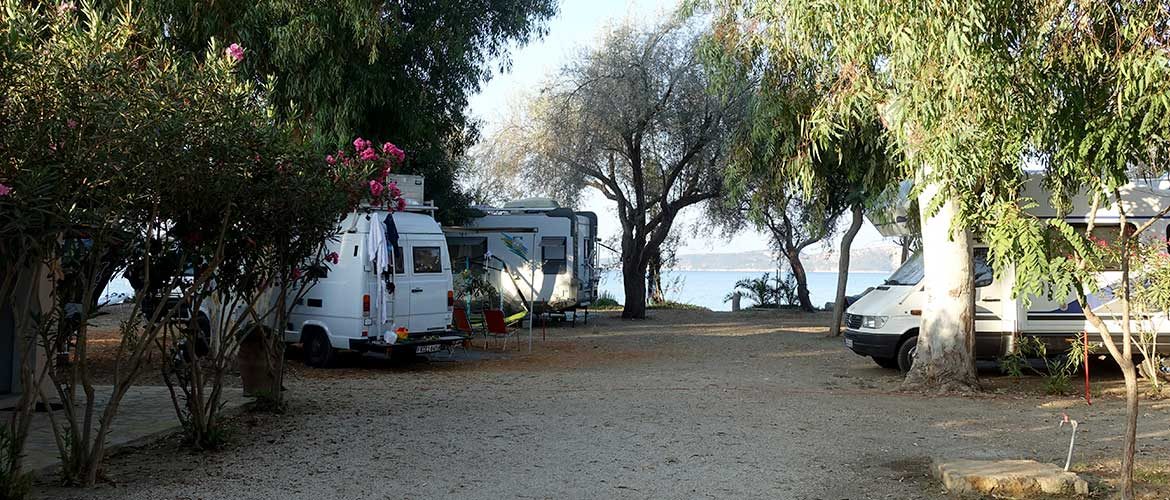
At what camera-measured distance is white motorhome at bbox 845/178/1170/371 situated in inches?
491

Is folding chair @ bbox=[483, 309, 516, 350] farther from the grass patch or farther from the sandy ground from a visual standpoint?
the grass patch

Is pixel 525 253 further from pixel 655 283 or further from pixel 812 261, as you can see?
pixel 812 261

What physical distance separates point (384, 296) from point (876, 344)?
6.41 meters

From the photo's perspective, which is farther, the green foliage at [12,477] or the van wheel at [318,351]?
the van wheel at [318,351]

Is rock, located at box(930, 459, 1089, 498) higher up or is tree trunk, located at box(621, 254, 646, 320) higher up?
tree trunk, located at box(621, 254, 646, 320)

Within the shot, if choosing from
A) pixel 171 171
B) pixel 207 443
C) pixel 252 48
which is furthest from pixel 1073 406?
pixel 252 48

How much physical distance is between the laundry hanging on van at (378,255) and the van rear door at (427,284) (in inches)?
15.3

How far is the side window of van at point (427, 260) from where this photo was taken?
14.0 meters

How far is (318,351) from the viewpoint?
45.4 feet

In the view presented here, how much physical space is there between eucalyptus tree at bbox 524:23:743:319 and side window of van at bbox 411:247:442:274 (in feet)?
32.6

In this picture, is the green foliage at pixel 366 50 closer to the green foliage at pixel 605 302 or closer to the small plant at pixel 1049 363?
the small plant at pixel 1049 363

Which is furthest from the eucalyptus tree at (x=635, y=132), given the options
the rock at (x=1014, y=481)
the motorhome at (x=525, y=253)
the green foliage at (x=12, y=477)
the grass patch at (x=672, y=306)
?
the green foliage at (x=12, y=477)

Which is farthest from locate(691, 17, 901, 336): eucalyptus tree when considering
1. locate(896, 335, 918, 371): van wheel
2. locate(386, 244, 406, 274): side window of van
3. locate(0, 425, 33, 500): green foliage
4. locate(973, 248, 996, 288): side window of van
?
locate(0, 425, 33, 500): green foliage

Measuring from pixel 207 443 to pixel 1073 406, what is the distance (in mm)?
8369
